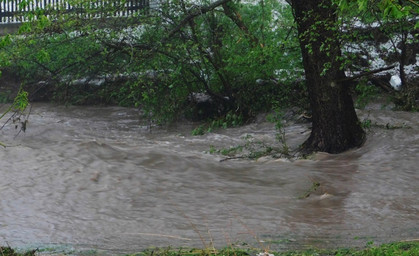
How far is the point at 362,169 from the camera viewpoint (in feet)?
32.6

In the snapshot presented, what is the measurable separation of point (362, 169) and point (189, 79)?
17.7 ft

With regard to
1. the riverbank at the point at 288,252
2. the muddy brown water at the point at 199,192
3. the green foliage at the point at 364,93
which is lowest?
the muddy brown water at the point at 199,192

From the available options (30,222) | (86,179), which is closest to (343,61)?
(86,179)

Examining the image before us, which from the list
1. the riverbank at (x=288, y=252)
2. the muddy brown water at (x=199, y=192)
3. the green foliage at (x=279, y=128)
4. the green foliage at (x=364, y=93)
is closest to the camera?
the riverbank at (x=288, y=252)

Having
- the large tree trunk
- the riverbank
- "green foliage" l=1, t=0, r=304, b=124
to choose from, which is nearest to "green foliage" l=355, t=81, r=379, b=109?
the large tree trunk

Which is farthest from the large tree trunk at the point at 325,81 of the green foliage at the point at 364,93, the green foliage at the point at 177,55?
the green foliage at the point at 177,55

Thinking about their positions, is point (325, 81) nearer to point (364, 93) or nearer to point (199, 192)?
point (364, 93)

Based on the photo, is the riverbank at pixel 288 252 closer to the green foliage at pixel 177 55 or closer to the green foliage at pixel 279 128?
the green foliage at pixel 279 128

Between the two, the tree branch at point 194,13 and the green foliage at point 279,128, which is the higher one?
the tree branch at point 194,13

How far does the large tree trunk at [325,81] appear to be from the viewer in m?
10.3

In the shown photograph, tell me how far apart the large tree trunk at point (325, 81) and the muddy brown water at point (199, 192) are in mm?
308

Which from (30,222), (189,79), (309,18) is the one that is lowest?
(30,222)

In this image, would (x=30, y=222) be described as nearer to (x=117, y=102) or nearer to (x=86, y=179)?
(x=86, y=179)

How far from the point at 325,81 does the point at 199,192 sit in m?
3.03
